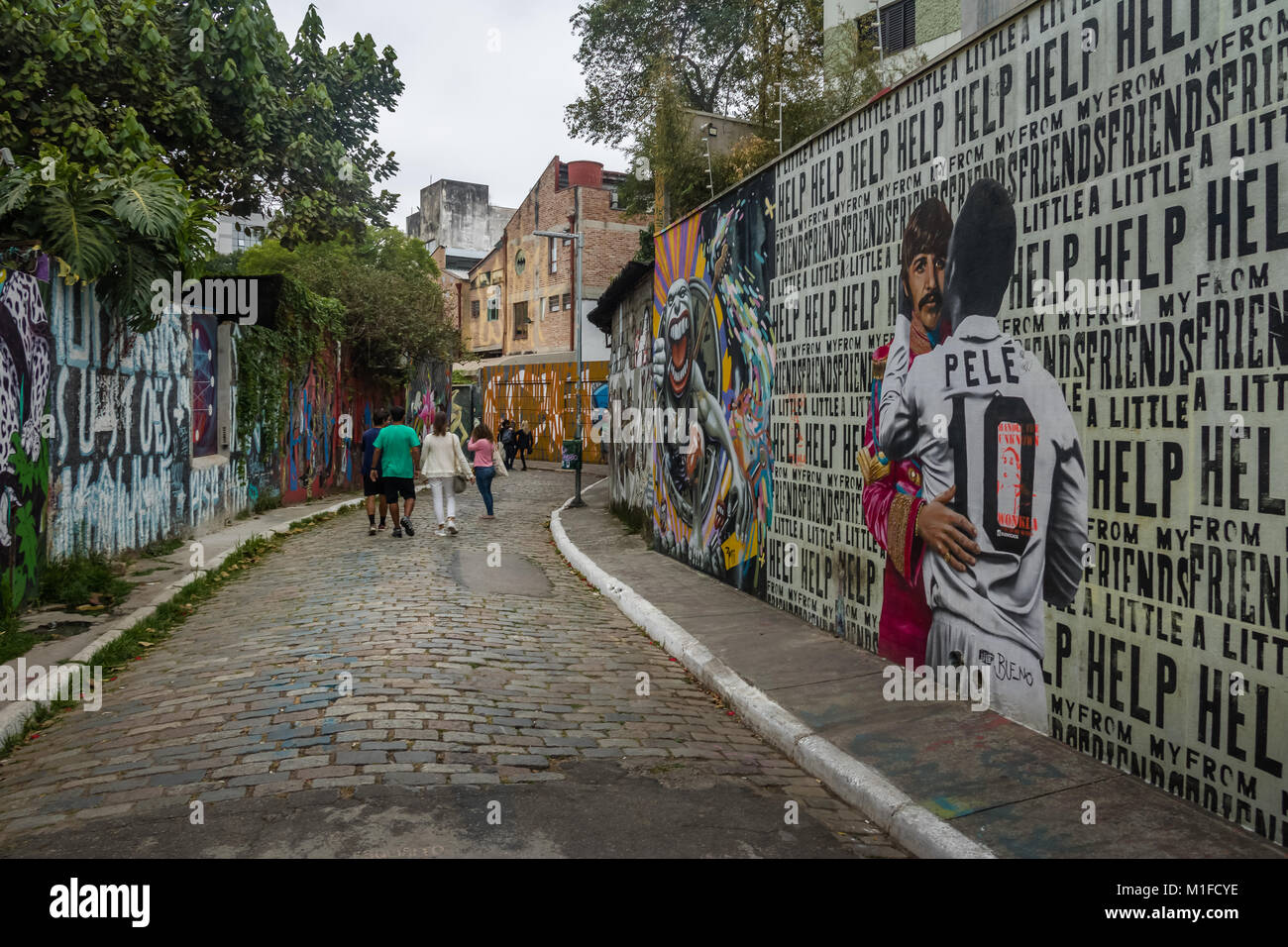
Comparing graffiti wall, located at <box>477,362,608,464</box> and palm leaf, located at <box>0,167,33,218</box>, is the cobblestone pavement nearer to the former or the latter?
palm leaf, located at <box>0,167,33,218</box>

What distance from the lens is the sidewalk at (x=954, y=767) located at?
3.97 metres

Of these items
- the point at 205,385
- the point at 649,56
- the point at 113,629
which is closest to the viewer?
the point at 113,629

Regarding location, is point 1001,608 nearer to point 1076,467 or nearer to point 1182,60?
point 1076,467

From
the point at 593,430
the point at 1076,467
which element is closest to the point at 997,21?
the point at 1076,467

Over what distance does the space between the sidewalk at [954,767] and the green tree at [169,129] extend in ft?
20.9

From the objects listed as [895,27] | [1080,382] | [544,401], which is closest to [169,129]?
[1080,382]

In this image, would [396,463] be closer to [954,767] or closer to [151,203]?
[151,203]

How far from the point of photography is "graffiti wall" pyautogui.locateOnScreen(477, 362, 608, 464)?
123 feet

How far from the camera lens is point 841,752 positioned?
517 centimetres

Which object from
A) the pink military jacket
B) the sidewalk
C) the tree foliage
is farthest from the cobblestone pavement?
the tree foliage

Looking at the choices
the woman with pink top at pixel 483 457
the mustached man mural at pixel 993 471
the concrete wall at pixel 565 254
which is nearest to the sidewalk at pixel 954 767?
the mustached man mural at pixel 993 471

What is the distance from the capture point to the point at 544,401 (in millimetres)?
40500

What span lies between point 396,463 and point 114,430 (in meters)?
3.84
